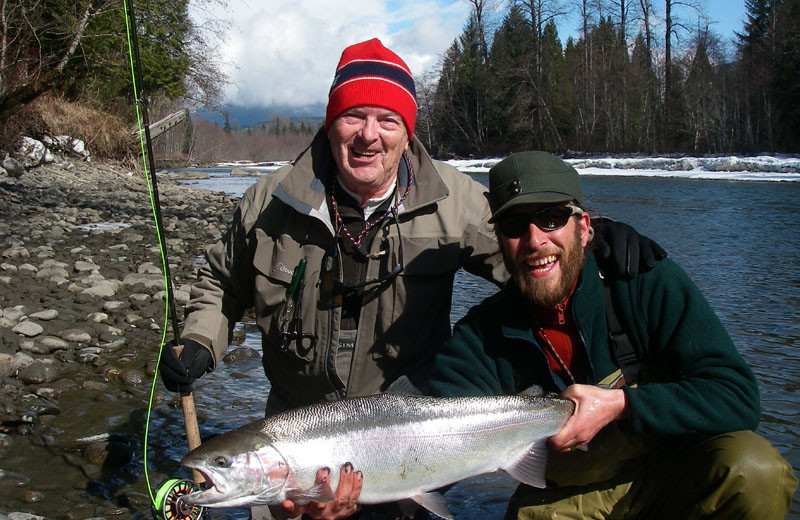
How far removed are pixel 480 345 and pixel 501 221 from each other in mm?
605

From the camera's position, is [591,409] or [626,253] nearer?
[591,409]

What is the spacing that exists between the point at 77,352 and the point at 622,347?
16.2 ft

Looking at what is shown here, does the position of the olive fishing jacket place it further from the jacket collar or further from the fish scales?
the fish scales

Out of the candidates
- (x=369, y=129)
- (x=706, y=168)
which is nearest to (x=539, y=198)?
(x=369, y=129)

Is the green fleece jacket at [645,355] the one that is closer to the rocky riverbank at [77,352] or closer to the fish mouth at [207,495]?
the fish mouth at [207,495]

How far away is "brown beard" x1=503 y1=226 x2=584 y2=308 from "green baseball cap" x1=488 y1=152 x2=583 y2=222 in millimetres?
199

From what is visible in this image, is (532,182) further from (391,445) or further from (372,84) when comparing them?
(391,445)

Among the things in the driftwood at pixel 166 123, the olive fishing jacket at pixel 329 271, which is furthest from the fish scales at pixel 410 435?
the driftwood at pixel 166 123

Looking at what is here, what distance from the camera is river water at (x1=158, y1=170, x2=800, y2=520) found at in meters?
4.66

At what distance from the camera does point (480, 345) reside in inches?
129

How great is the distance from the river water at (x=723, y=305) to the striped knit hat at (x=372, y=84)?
95.9 inches

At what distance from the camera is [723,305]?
28.4ft

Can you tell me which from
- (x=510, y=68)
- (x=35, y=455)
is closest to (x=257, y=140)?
(x=510, y=68)

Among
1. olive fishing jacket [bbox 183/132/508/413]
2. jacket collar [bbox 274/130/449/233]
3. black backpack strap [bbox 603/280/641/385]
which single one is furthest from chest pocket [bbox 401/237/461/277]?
black backpack strap [bbox 603/280/641/385]
